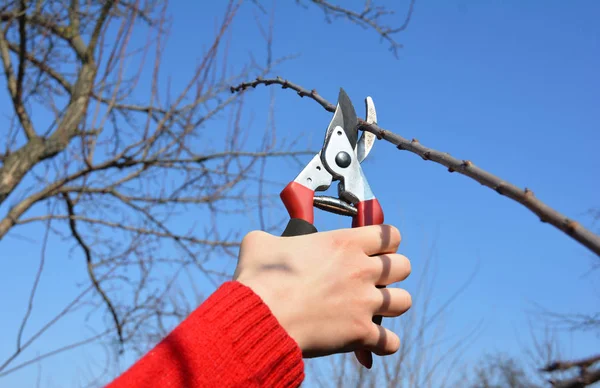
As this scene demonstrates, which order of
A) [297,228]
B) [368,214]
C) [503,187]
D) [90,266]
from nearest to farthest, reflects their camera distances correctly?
[503,187] → [297,228] → [368,214] → [90,266]

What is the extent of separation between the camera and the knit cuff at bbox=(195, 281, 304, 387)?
40.1 inches

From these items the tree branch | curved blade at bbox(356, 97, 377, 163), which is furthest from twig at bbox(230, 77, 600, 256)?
the tree branch

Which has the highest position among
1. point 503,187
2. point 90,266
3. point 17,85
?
point 17,85

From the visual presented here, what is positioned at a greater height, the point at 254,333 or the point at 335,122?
the point at 335,122

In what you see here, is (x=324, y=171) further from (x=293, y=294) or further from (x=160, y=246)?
(x=160, y=246)

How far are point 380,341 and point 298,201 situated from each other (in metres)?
0.39

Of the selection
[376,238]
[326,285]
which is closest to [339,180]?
[376,238]

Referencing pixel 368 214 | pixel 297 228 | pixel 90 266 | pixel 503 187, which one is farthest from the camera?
pixel 90 266

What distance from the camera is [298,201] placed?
140 centimetres

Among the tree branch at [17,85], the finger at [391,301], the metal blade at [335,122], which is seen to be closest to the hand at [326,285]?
the finger at [391,301]

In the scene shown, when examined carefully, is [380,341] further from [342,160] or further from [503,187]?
[503,187]

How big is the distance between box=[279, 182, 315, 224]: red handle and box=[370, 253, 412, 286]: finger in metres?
0.23

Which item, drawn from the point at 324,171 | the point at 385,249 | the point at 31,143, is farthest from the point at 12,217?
the point at 385,249

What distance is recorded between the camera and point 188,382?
37.4 inches
